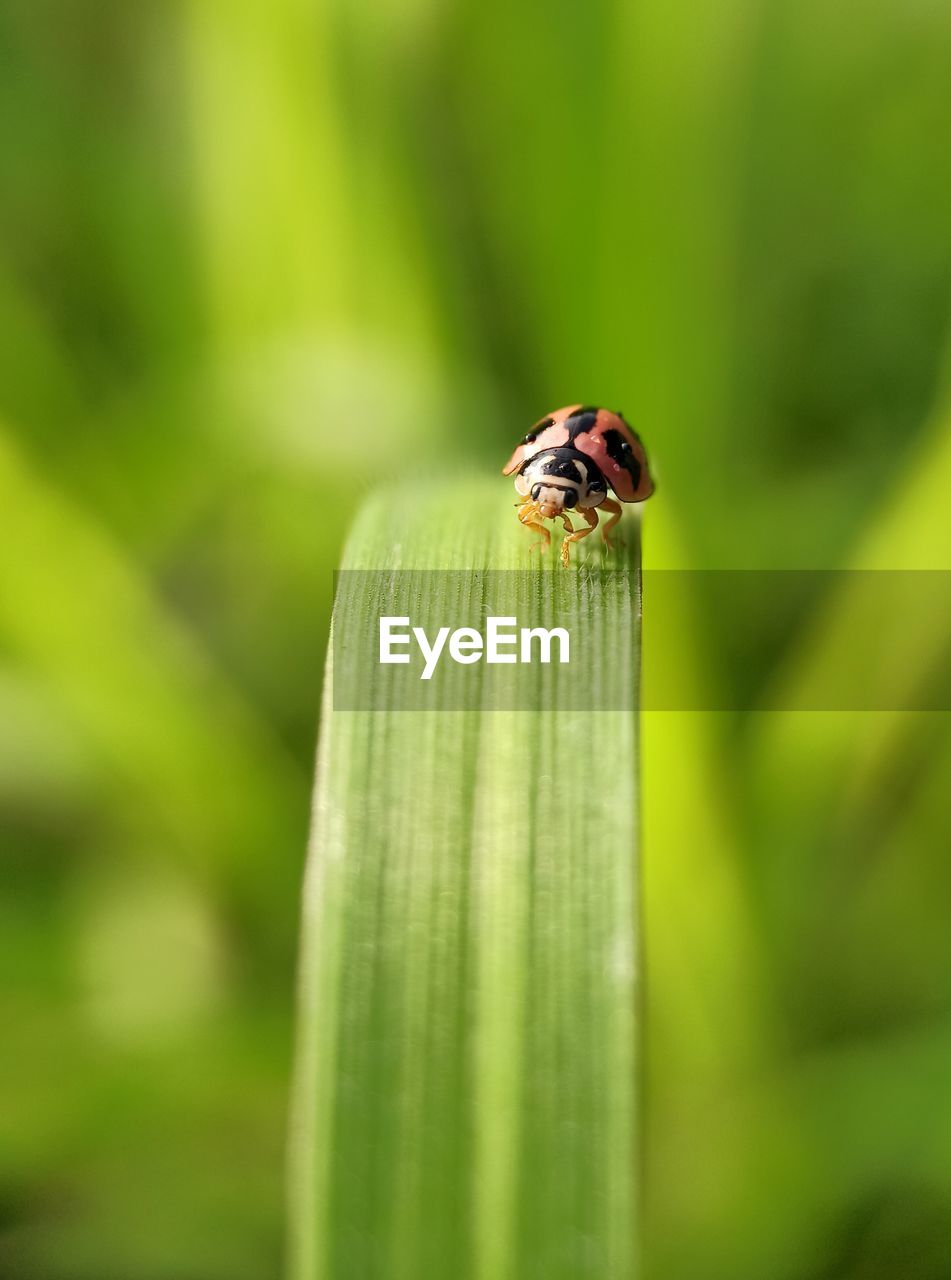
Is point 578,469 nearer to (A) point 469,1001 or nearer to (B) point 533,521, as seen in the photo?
(B) point 533,521

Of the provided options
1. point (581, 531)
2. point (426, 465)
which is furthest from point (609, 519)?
point (426, 465)

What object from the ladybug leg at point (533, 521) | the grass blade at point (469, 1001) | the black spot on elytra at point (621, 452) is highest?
the black spot on elytra at point (621, 452)

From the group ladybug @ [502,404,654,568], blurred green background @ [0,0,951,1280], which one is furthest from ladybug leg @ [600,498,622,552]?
blurred green background @ [0,0,951,1280]

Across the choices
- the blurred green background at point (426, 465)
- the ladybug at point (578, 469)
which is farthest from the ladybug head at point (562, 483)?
the blurred green background at point (426, 465)

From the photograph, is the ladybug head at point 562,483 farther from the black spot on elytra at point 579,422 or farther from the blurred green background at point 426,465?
the blurred green background at point 426,465

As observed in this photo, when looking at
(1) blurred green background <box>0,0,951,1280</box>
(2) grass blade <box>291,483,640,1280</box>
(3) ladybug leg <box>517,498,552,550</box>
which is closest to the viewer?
(2) grass blade <box>291,483,640,1280</box>

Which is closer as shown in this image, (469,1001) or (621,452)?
(469,1001)

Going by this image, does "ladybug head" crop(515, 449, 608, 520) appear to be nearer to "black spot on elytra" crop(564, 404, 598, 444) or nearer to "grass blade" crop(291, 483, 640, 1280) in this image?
"black spot on elytra" crop(564, 404, 598, 444)
